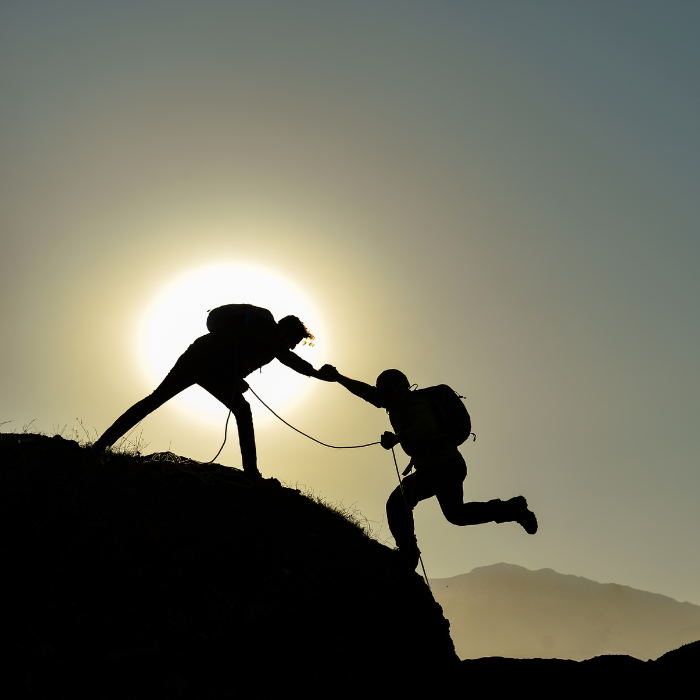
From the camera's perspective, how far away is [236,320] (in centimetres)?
882

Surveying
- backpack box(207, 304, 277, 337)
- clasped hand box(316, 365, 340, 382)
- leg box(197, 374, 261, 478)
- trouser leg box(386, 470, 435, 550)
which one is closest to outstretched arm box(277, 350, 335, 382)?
clasped hand box(316, 365, 340, 382)

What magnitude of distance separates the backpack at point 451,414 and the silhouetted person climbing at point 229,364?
247 centimetres

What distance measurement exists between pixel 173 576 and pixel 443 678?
8.90 feet

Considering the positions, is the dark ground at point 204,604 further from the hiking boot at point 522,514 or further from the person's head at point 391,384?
the person's head at point 391,384

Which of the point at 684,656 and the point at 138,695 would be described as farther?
the point at 684,656

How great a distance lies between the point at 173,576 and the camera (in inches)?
231

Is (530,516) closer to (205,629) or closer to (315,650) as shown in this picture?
(315,650)

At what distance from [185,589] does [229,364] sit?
3614 millimetres

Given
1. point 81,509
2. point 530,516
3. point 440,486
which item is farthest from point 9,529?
point 530,516

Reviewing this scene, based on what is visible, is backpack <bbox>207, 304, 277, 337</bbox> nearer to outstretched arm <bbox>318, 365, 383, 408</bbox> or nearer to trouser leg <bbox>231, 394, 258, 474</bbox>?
trouser leg <bbox>231, 394, 258, 474</bbox>

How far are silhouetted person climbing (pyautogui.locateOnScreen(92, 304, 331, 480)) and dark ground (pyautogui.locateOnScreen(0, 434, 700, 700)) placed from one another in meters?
0.78

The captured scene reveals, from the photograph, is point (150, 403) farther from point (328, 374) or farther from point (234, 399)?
point (328, 374)

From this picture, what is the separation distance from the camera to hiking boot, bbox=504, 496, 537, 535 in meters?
7.75

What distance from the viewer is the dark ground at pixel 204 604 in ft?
15.1
